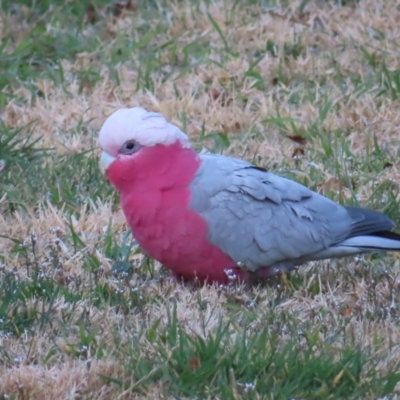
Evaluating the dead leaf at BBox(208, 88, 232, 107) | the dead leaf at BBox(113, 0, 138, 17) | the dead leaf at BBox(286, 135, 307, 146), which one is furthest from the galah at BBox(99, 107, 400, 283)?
the dead leaf at BBox(113, 0, 138, 17)

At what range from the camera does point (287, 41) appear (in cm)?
624

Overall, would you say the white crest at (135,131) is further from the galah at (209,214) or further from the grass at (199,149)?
the grass at (199,149)

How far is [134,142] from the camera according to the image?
383 cm

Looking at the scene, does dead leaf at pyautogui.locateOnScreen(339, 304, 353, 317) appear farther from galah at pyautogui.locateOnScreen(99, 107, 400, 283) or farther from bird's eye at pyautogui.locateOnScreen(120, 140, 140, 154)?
bird's eye at pyautogui.locateOnScreen(120, 140, 140, 154)

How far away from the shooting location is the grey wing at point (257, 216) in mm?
3826

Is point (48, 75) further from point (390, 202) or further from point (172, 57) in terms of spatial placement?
point (390, 202)

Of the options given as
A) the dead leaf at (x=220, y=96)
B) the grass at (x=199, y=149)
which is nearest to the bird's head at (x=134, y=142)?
the grass at (x=199, y=149)

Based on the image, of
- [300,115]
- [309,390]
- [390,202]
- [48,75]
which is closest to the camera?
[309,390]

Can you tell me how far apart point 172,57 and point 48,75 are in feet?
2.52

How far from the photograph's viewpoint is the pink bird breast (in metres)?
3.77

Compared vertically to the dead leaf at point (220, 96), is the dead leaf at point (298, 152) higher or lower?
lower

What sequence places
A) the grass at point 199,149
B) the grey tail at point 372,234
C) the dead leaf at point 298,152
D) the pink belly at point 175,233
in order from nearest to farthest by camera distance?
1. the grass at point 199,149
2. the pink belly at point 175,233
3. the grey tail at point 372,234
4. the dead leaf at point 298,152

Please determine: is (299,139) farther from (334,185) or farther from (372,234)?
(372,234)

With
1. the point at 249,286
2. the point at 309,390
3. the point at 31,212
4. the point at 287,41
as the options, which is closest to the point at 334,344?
the point at 309,390
